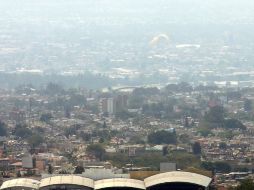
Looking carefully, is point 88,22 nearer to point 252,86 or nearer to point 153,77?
point 153,77

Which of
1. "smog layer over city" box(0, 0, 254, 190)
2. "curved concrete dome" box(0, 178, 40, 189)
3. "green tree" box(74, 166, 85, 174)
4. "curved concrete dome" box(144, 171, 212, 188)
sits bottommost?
"smog layer over city" box(0, 0, 254, 190)

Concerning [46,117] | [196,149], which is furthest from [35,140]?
[46,117]

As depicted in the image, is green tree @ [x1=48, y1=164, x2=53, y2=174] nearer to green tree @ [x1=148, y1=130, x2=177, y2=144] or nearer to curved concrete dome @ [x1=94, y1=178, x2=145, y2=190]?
curved concrete dome @ [x1=94, y1=178, x2=145, y2=190]

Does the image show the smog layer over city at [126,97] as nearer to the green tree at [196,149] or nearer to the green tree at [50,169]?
the green tree at [196,149]

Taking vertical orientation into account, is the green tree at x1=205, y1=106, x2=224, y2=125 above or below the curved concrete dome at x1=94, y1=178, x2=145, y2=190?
below

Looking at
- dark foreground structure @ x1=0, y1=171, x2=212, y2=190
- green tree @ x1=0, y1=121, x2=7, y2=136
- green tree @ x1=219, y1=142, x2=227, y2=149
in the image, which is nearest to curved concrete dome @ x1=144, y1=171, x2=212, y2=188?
dark foreground structure @ x1=0, y1=171, x2=212, y2=190

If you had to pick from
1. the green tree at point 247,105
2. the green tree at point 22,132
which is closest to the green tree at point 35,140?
the green tree at point 22,132

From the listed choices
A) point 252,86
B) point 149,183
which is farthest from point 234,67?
point 149,183
